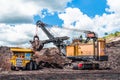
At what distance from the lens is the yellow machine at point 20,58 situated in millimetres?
37969

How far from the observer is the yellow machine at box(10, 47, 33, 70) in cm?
3797

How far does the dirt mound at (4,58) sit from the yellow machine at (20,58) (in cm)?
271

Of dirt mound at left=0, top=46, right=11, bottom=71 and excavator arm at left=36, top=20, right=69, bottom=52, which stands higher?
excavator arm at left=36, top=20, right=69, bottom=52

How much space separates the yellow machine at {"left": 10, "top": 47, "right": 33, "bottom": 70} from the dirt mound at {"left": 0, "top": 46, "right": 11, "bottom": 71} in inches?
107

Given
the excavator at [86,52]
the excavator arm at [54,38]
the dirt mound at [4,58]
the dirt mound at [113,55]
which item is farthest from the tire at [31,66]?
the dirt mound at [113,55]

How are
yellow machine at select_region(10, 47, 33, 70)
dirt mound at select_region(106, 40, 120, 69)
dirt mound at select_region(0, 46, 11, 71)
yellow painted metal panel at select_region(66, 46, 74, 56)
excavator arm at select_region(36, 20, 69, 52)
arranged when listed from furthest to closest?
1. excavator arm at select_region(36, 20, 69, 52)
2. dirt mound at select_region(106, 40, 120, 69)
3. yellow painted metal panel at select_region(66, 46, 74, 56)
4. dirt mound at select_region(0, 46, 11, 71)
5. yellow machine at select_region(10, 47, 33, 70)

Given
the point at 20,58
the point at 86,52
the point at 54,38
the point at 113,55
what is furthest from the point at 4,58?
the point at 113,55

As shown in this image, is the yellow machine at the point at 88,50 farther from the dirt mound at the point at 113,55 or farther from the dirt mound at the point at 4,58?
the dirt mound at the point at 4,58

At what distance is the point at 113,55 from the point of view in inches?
2026

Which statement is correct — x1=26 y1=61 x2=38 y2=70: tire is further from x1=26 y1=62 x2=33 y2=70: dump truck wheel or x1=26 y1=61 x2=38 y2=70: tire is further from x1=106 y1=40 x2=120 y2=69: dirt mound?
x1=106 y1=40 x2=120 y2=69: dirt mound

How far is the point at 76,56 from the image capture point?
43750 millimetres

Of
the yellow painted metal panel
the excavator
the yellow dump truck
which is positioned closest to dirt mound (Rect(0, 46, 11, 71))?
the yellow dump truck

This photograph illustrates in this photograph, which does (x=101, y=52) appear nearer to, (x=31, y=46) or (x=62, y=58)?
(x=62, y=58)

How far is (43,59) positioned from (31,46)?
4.28 meters
